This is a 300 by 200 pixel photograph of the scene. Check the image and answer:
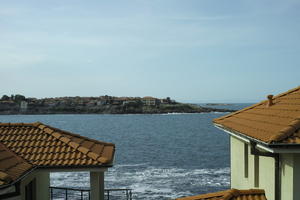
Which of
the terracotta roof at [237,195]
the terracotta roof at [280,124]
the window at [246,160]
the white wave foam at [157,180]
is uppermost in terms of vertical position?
the terracotta roof at [280,124]

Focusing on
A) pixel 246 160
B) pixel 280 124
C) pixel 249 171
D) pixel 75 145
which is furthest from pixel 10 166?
pixel 246 160

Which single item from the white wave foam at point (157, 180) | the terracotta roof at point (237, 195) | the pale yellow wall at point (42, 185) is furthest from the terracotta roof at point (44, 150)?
the white wave foam at point (157, 180)

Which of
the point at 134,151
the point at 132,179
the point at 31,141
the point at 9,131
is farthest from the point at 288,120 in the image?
the point at 134,151

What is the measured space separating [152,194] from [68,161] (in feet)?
75.7

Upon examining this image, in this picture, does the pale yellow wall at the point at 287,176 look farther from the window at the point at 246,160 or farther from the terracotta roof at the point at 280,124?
the window at the point at 246,160

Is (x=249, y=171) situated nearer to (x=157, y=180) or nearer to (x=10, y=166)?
(x=10, y=166)

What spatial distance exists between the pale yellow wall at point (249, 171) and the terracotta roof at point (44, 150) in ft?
11.0

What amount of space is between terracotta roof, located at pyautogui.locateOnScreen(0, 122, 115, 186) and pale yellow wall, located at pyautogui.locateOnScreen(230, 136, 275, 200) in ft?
11.0

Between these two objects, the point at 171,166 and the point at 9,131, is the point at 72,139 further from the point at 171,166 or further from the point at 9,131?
the point at 171,166

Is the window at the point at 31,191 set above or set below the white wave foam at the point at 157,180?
above

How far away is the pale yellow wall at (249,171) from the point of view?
687 cm

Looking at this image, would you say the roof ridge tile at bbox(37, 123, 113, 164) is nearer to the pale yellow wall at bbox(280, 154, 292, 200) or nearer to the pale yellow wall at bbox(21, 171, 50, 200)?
the pale yellow wall at bbox(21, 171, 50, 200)

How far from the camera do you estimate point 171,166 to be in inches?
1718

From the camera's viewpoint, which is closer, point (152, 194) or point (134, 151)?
Answer: point (152, 194)
